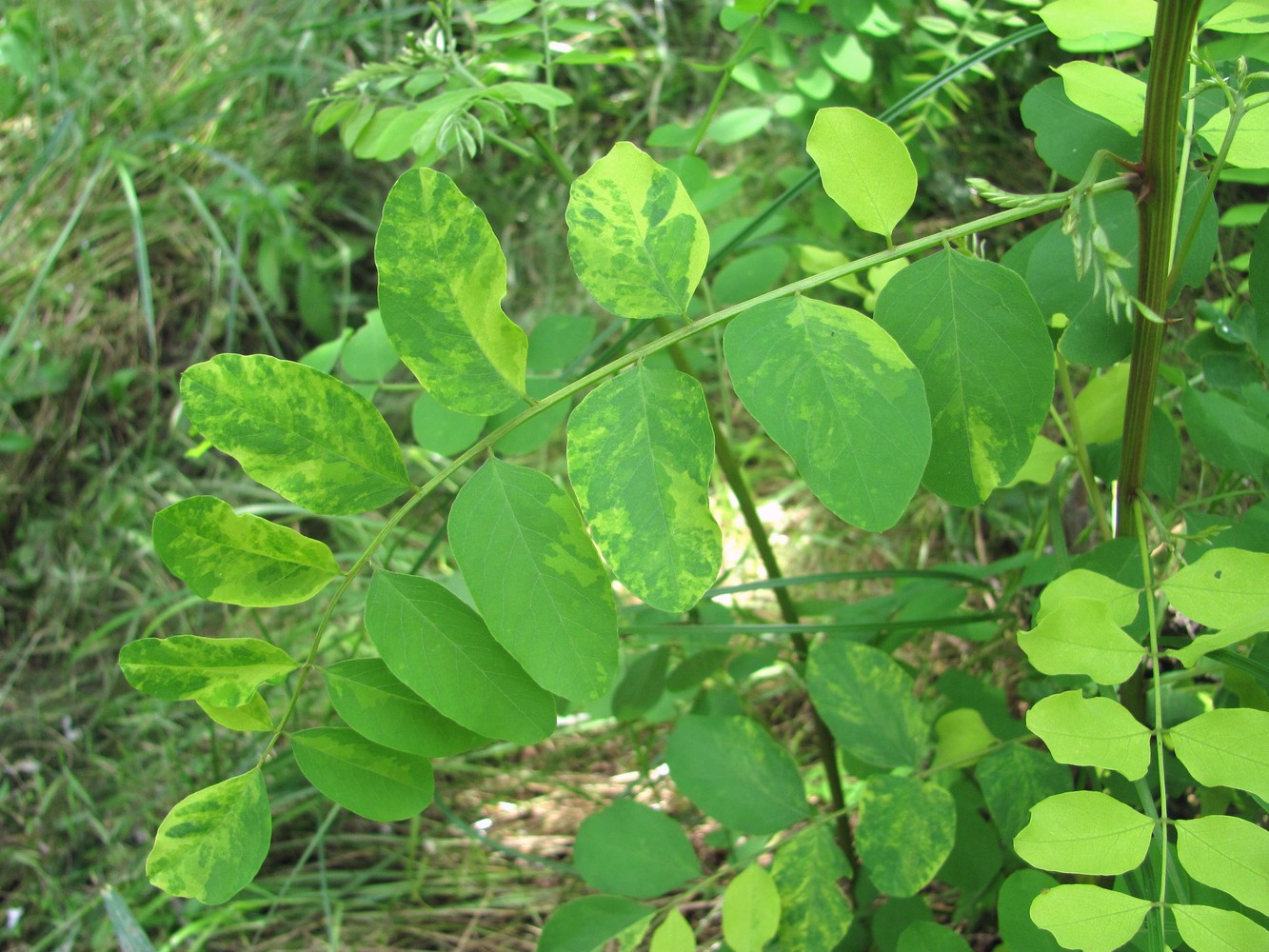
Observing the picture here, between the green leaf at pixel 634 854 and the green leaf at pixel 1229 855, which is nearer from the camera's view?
the green leaf at pixel 1229 855

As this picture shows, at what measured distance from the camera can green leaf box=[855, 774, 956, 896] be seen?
0.88 meters

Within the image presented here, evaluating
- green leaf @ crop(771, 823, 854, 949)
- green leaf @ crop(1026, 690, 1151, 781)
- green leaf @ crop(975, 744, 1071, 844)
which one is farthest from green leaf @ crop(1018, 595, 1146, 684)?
green leaf @ crop(771, 823, 854, 949)

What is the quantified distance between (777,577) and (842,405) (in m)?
0.50

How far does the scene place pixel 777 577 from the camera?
1.09 meters

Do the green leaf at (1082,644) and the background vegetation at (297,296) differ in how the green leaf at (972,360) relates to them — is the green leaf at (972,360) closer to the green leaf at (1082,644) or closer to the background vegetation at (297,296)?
the green leaf at (1082,644)

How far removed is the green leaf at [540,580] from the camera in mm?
661

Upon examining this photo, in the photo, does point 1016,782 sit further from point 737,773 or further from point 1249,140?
point 1249,140

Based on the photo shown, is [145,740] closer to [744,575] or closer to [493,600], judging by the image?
[744,575]

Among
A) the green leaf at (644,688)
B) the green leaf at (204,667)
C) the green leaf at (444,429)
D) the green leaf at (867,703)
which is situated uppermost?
the green leaf at (204,667)

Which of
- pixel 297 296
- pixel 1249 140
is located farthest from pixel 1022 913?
pixel 297 296

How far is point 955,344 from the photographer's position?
0.65 metres

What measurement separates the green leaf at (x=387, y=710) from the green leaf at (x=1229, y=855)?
511mm

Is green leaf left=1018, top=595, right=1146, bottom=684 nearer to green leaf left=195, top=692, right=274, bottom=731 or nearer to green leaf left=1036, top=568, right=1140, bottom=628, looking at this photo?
green leaf left=1036, top=568, right=1140, bottom=628

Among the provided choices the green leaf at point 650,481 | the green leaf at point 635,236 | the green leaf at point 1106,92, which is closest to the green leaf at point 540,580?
the green leaf at point 650,481
